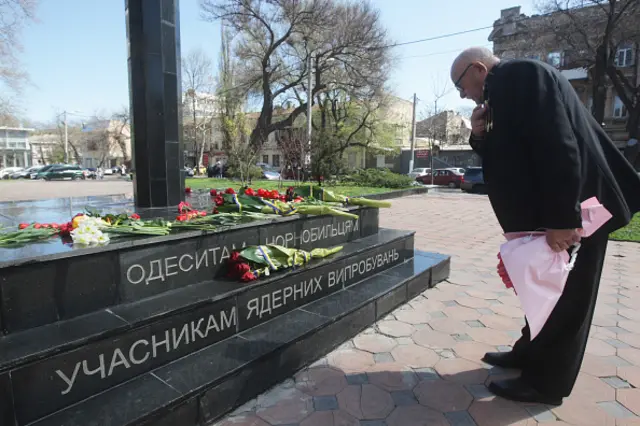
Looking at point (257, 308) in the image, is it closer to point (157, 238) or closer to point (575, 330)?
point (157, 238)

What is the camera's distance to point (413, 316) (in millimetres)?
3432

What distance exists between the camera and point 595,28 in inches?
866

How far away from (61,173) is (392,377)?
1563 inches

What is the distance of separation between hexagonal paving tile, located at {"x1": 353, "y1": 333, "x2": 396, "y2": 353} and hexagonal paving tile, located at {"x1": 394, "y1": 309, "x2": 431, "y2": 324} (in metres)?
0.40

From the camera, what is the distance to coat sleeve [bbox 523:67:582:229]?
167 centimetres

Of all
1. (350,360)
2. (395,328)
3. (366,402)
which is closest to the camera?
(366,402)

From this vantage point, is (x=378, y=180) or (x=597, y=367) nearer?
(x=597, y=367)

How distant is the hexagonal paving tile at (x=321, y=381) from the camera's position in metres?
2.33

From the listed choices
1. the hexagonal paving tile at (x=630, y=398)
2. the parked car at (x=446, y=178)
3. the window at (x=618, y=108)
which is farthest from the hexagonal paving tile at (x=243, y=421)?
the window at (x=618, y=108)

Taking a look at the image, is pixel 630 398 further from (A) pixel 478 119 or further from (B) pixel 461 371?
(A) pixel 478 119

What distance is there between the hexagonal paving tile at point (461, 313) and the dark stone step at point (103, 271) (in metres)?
1.71

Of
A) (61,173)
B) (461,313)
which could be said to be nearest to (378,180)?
(461,313)

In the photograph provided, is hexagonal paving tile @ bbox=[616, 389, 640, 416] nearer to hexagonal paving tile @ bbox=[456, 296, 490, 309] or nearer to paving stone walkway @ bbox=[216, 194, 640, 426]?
paving stone walkway @ bbox=[216, 194, 640, 426]

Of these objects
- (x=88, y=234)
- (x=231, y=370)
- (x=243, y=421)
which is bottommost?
(x=243, y=421)
